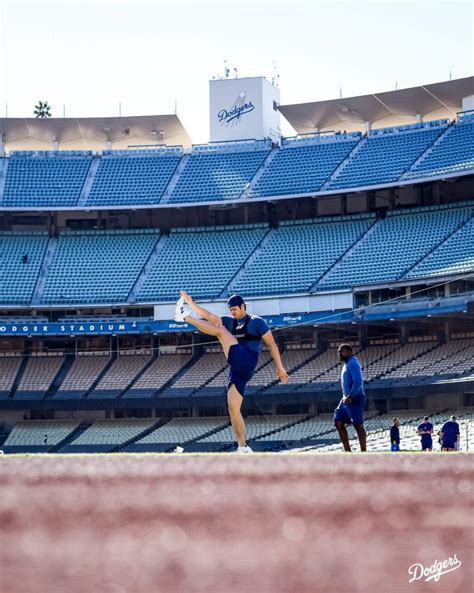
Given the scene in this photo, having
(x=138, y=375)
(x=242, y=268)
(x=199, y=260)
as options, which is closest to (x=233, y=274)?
(x=242, y=268)

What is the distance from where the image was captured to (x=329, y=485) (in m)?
6.48

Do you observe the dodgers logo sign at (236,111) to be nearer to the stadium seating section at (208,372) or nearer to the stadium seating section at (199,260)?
the stadium seating section at (199,260)

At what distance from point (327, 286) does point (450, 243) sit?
20.0 feet

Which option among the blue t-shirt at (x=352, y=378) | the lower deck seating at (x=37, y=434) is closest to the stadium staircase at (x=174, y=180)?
the lower deck seating at (x=37, y=434)

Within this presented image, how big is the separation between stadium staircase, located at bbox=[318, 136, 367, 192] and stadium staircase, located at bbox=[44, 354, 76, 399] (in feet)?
51.1

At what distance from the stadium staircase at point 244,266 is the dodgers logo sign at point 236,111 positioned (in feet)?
26.3

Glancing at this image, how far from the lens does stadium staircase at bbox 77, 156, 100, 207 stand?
59138 millimetres

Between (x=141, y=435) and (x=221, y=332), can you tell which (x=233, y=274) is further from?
(x=221, y=332)

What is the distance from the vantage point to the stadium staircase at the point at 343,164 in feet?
182

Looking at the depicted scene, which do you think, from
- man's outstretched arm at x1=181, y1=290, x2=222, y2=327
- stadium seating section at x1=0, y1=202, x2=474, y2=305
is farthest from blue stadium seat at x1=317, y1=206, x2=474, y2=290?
man's outstretched arm at x1=181, y1=290, x2=222, y2=327

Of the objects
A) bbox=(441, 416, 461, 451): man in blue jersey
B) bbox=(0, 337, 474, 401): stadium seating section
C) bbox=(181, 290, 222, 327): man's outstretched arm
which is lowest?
bbox=(181, 290, 222, 327): man's outstretched arm

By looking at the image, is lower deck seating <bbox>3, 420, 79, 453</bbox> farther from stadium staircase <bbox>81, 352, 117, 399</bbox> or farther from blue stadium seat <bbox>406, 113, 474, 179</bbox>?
blue stadium seat <bbox>406, 113, 474, 179</bbox>

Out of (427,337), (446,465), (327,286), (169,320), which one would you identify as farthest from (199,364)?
(446,465)

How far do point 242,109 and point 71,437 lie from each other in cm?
2196
